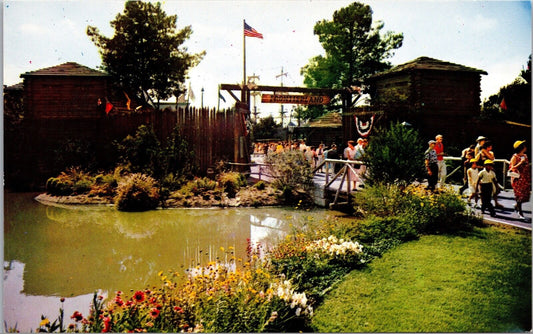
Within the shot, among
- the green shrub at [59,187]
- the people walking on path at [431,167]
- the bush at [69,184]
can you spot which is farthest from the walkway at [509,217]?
the green shrub at [59,187]

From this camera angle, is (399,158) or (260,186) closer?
(399,158)

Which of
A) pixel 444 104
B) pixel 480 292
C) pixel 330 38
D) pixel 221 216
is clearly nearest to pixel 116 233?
pixel 221 216

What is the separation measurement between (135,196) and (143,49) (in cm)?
1828

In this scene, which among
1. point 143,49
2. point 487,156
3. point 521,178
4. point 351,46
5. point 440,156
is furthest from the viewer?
point 351,46

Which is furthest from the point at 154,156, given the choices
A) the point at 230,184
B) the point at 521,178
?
the point at 521,178

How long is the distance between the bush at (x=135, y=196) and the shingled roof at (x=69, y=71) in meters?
8.55

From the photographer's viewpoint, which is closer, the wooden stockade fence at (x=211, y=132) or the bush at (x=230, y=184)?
the bush at (x=230, y=184)

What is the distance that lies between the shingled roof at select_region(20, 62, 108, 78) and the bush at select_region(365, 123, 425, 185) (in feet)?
49.8

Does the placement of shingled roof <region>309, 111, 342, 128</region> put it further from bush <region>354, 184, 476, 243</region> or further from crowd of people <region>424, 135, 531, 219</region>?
bush <region>354, 184, 476, 243</region>

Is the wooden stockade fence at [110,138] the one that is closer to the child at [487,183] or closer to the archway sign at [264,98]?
the archway sign at [264,98]

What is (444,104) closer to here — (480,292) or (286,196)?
(286,196)

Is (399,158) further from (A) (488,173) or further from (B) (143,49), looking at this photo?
(B) (143,49)

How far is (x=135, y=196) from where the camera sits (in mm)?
12719

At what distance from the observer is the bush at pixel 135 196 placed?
Answer: 1269cm
